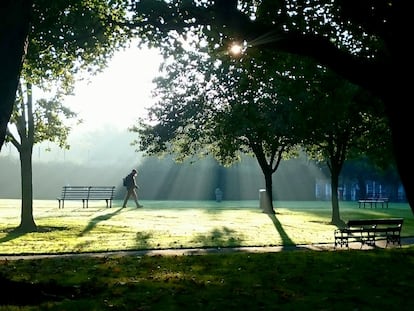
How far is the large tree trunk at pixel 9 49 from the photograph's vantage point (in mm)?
7238

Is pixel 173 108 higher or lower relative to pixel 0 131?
higher

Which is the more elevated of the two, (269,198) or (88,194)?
(88,194)

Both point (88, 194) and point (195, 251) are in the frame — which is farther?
point (88, 194)

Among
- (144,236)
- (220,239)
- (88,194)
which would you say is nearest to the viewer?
(220,239)

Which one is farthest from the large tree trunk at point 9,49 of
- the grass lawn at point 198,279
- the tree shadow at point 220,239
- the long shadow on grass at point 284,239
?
the long shadow on grass at point 284,239

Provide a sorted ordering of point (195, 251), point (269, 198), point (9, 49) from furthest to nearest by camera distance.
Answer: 1. point (269, 198)
2. point (195, 251)
3. point (9, 49)

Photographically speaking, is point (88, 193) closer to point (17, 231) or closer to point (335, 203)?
point (17, 231)

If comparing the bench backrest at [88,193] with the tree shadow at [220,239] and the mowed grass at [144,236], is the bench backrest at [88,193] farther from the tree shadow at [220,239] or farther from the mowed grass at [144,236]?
the tree shadow at [220,239]

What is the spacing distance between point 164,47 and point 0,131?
7427 millimetres

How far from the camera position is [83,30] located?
13.4 meters

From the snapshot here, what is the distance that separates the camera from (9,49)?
729cm

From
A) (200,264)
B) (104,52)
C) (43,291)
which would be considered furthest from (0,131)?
(104,52)

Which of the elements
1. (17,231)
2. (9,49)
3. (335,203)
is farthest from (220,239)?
(335,203)

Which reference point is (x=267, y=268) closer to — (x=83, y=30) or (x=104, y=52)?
(x=83, y=30)
